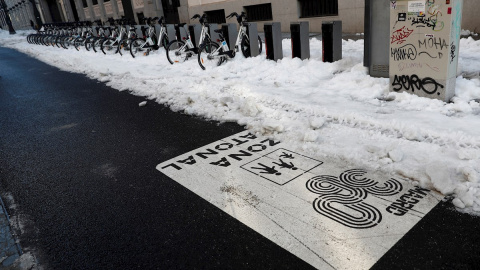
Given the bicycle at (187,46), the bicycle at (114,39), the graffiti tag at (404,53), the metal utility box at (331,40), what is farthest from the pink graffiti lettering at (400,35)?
the bicycle at (114,39)

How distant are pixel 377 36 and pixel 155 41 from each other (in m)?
9.90

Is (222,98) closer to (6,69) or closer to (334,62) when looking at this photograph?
(334,62)

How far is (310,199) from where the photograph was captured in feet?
10.2

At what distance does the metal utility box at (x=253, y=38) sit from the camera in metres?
9.72

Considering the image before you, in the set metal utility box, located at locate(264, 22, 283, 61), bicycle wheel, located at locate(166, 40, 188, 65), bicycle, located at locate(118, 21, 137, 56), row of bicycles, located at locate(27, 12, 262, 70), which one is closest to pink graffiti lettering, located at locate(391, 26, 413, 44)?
metal utility box, located at locate(264, 22, 283, 61)

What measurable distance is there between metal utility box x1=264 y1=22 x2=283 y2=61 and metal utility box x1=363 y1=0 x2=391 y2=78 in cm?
294

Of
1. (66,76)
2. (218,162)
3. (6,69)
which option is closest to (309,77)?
(218,162)

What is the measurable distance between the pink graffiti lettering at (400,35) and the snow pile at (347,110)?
0.84 metres

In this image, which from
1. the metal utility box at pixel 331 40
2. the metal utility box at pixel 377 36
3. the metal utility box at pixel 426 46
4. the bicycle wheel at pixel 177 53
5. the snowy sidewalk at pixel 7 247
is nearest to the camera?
the snowy sidewalk at pixel 7 247

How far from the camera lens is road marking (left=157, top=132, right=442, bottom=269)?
2.53 m

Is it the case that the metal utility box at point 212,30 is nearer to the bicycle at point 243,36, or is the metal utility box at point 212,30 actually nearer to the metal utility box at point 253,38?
the bicycle at point 243,36

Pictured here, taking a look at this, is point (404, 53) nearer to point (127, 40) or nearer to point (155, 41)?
point (155, 41)

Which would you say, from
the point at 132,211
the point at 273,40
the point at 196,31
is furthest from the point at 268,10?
the point at 132,211

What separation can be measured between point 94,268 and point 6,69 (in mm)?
16553
